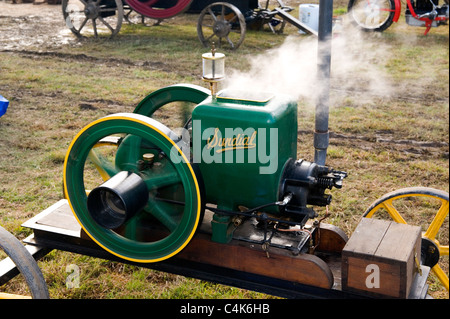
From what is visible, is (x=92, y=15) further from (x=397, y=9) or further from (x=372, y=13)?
(x=397, y=9)

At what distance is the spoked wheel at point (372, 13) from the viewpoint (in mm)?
8977

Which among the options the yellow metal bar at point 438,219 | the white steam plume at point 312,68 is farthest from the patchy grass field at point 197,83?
the yellow metal bar at point 438,219

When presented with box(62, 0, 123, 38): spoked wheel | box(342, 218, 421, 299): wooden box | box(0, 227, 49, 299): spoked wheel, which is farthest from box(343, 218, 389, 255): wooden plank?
box(62, 0, 123, 38): spoked wheel

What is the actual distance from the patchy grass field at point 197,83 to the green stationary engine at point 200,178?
1.78ft

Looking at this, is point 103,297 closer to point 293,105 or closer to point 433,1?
point 293,105

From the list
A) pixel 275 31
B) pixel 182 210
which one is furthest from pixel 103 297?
pixel 275 31

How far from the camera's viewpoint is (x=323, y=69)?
3115 millimetres

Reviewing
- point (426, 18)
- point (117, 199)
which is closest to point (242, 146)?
point (117, 199)

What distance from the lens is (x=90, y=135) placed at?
7.98ft

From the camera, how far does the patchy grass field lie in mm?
3160

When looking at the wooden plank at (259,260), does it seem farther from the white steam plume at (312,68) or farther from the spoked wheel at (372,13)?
the spoked wheel at (372,13)

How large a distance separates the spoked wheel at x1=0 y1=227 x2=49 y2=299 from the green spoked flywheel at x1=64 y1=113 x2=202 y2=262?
0.88ft

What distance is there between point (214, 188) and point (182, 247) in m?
0.29

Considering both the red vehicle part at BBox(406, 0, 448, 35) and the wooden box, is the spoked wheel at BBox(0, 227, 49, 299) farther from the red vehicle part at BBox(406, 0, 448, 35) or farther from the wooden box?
the red vehicle part at BBox(406, 0, 448, 35)
